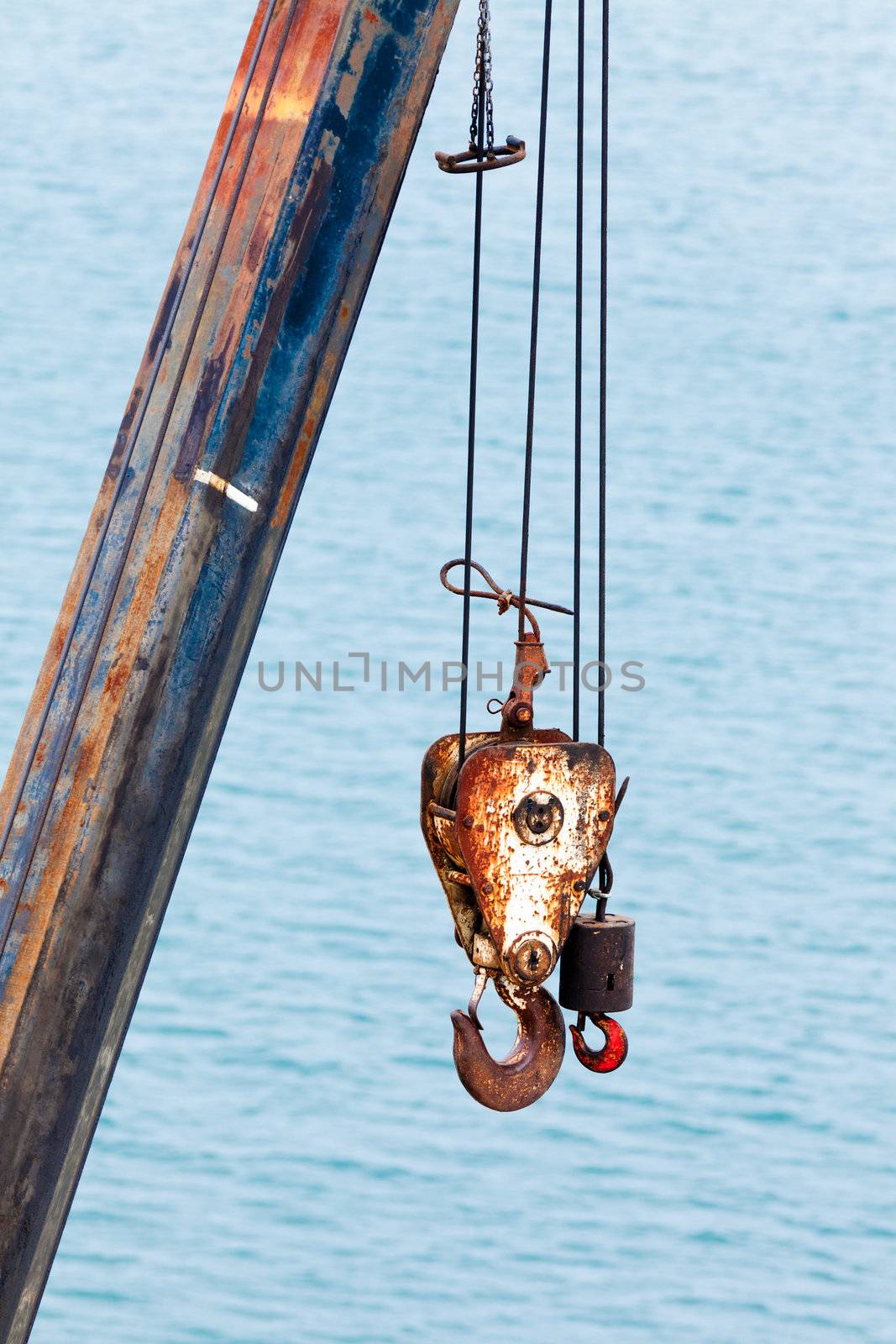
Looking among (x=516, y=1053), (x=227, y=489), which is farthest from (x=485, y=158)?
(x=516, y=1053)

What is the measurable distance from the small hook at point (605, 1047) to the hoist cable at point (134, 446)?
371 millimetres

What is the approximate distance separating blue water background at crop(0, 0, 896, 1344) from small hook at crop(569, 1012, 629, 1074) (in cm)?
Answer: 191

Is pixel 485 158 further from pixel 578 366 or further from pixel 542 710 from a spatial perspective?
pixel 542 710

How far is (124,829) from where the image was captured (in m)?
1.06

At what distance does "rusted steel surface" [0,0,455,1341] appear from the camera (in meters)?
1.03

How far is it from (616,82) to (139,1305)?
6.82 metres

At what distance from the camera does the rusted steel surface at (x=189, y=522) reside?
1.03m

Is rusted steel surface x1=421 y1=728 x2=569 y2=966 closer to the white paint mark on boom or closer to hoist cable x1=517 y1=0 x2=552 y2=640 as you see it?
hoist cable x1=517 y1=0 x2=552 y2=640

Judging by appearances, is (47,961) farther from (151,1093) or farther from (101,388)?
(101,388)

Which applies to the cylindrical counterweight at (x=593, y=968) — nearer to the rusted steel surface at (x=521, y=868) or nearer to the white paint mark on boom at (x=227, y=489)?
the rusted steel surface at (x=521, y=868)

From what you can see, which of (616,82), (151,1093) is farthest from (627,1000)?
(616,82)

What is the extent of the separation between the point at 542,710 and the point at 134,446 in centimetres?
369

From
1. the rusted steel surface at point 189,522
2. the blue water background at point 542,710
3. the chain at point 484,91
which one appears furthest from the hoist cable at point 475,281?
the blue water background at point 542,710

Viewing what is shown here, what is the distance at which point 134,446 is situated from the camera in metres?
1.06
